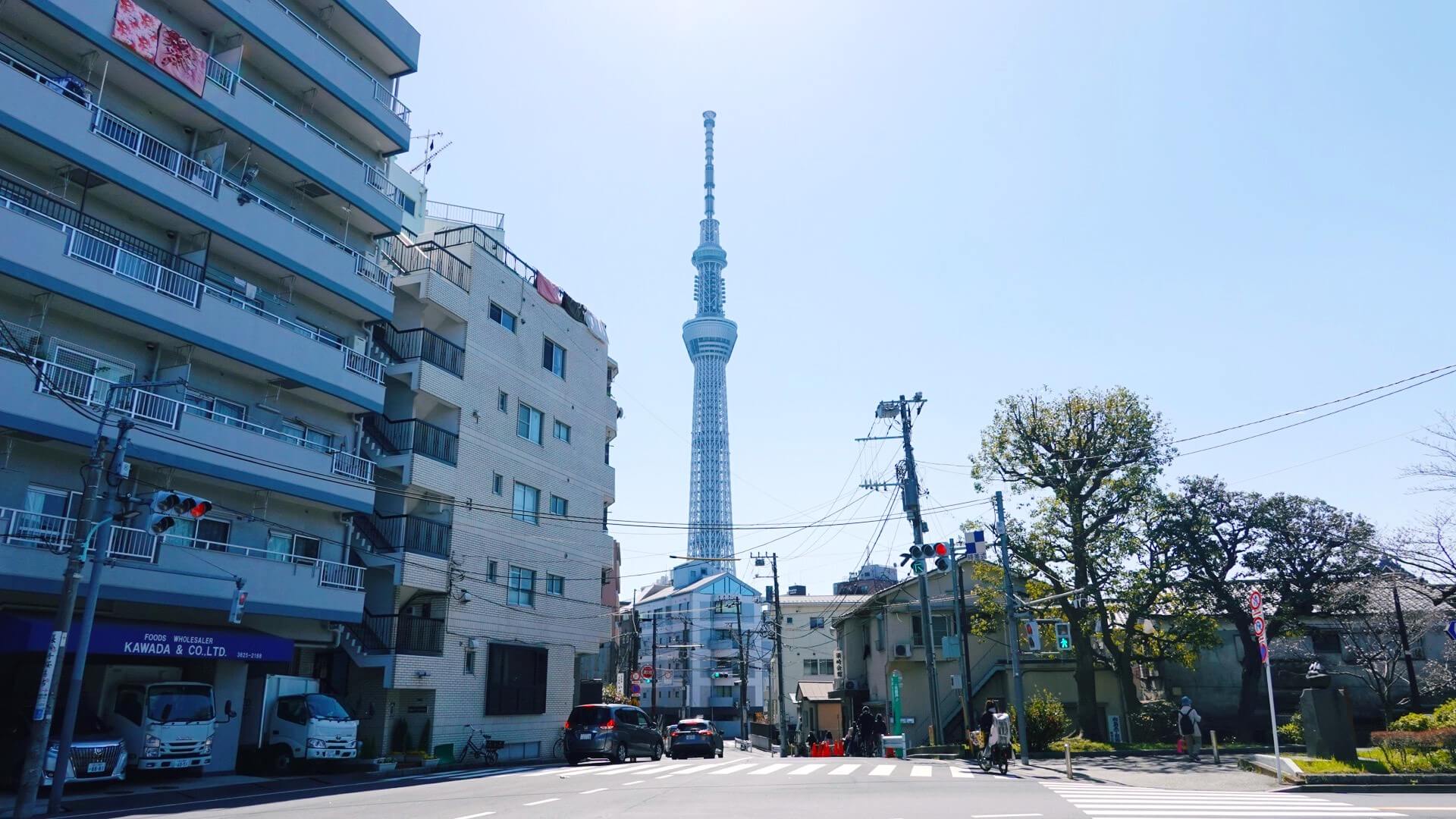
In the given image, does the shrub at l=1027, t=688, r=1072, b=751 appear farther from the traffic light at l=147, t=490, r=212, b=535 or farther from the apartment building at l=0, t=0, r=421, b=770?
the traffic light at l=147, t=490, r=212, b=535

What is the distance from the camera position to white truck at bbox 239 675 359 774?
21.8 meters

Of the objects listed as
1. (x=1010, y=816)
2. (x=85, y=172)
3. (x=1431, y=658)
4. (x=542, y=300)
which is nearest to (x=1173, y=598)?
(x=1431, y=658)

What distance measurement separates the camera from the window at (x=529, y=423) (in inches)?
1368

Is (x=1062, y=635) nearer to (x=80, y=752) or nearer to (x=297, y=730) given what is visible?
(x=297, y=730)

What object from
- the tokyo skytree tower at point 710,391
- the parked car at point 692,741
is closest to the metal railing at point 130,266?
the parked car at point 692,741

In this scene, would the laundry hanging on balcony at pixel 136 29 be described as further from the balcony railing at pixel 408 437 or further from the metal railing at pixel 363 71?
the balcony railing at pixel 408 437

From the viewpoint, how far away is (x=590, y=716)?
26312 mm

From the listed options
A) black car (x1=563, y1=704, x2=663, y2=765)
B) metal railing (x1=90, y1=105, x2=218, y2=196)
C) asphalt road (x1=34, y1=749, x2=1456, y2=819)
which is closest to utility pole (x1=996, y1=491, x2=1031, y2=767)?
asphalt road (x1=34, y1=749, x2=1456, y2=819)

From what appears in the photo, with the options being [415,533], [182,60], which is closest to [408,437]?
[415,533]

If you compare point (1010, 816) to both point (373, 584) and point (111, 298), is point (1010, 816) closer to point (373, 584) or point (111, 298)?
point (111, 298)

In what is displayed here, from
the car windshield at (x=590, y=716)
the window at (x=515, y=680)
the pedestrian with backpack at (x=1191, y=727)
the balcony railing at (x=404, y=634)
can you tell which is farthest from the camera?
the window at (x=515, y=680)

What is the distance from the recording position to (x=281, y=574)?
76.5 ft

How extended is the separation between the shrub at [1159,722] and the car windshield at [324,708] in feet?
91.1

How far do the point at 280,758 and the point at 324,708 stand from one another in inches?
57.6
